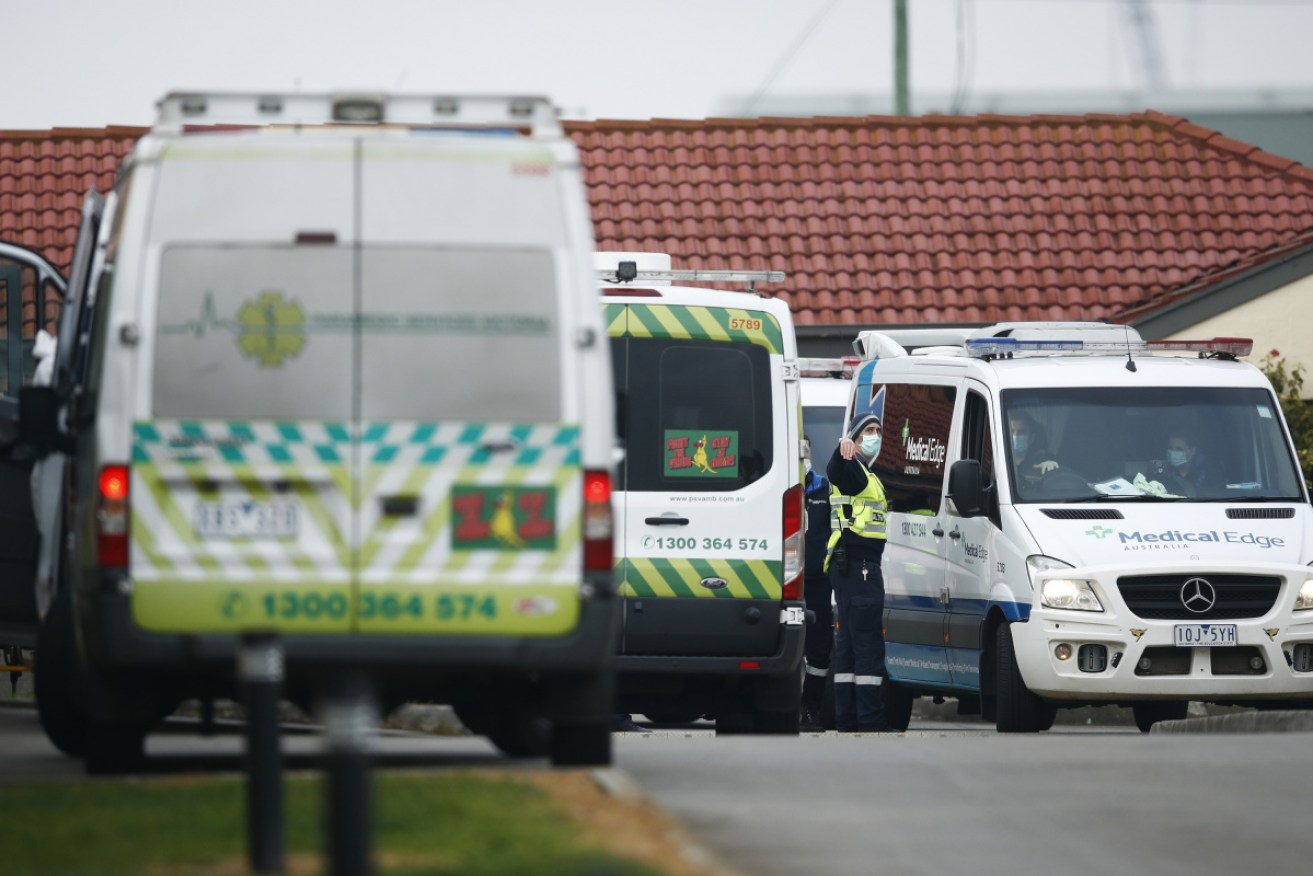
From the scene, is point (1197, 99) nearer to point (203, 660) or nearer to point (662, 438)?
point (662, 438)

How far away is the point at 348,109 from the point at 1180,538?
6.28 m

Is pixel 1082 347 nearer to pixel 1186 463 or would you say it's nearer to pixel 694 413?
pixel 1186 463

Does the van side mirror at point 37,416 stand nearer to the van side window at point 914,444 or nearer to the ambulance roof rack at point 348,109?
the ambulance roof rack at point 348,109

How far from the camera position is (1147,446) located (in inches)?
577

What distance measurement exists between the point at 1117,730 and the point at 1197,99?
22735 millimetres

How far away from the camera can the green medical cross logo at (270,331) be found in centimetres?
872

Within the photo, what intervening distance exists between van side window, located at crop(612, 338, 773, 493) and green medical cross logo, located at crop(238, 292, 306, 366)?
14.7 feet

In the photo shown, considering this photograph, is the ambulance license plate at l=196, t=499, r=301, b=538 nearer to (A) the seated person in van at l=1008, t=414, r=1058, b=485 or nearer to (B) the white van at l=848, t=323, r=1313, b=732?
(B) the white van at l=848, t=323, r=1313, b=732

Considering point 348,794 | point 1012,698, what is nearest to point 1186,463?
point 1012,698

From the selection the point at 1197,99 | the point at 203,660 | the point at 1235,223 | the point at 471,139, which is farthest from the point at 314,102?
the point at 1197,99

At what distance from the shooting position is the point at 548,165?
899cm

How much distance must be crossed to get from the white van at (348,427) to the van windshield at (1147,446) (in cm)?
605

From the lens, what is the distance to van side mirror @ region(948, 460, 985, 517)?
14383 mm

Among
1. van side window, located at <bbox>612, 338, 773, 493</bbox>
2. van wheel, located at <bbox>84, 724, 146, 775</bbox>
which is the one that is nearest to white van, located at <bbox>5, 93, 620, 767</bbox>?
van wheel, located at <bbox>84, 724, 146, 775</bbox>
